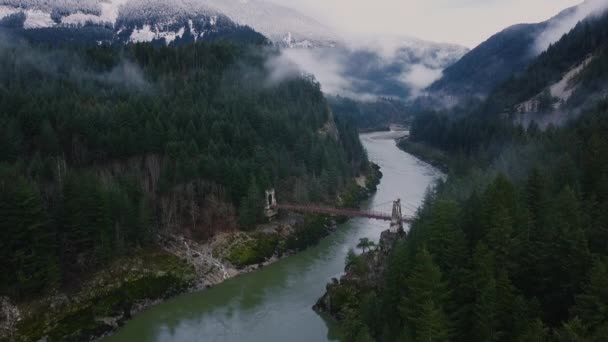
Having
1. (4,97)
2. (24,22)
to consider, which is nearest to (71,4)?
(24,22)

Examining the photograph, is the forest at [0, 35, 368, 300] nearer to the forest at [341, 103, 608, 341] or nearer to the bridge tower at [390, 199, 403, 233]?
the bridge tower at [390, 199, 403, 233]

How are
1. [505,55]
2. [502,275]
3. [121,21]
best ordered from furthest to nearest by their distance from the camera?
[505,55]
[121,21]
[502,275]

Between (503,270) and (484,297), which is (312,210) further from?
(484,297)

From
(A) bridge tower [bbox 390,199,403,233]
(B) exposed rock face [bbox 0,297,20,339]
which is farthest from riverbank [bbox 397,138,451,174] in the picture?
(B) exposed rock face [bbox 0,297,20,339]

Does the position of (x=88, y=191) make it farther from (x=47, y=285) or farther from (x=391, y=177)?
(x=391, y=177)

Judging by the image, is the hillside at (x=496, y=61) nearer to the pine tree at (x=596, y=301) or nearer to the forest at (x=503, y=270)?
the forest at (x=503, y=270)

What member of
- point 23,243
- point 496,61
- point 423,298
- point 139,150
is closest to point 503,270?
point 423,298

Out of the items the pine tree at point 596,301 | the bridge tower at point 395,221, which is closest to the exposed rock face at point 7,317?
the bridge tower at point 395,221
